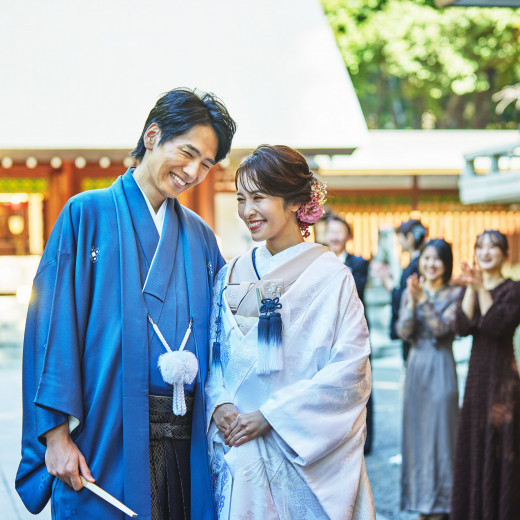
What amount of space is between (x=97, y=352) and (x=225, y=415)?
1.49ft

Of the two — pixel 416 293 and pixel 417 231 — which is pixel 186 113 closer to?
pixel 416 293

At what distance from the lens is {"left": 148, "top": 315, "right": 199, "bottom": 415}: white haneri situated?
2195 millimetres

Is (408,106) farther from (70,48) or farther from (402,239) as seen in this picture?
(402,239)

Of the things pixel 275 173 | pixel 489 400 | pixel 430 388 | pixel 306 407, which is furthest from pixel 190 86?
pixel 306 407

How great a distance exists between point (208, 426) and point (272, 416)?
276 mm

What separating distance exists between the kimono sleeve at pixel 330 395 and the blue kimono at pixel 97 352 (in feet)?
1.09

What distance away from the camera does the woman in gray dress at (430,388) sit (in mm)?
4538

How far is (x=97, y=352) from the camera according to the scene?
2.21 m

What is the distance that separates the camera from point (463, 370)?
35.0 feet

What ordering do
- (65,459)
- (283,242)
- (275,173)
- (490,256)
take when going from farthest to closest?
(490,256), (283,242), (275,173), (65,459)

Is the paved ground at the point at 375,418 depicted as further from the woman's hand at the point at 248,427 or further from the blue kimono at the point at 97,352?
the woman's hand at the point at 248,427

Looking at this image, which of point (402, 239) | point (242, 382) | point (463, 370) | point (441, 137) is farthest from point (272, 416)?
point (441, 137)

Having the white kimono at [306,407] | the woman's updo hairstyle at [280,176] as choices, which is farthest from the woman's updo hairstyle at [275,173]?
the white kimono at [306,407]

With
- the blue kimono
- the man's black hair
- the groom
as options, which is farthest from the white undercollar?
the man's black hair
